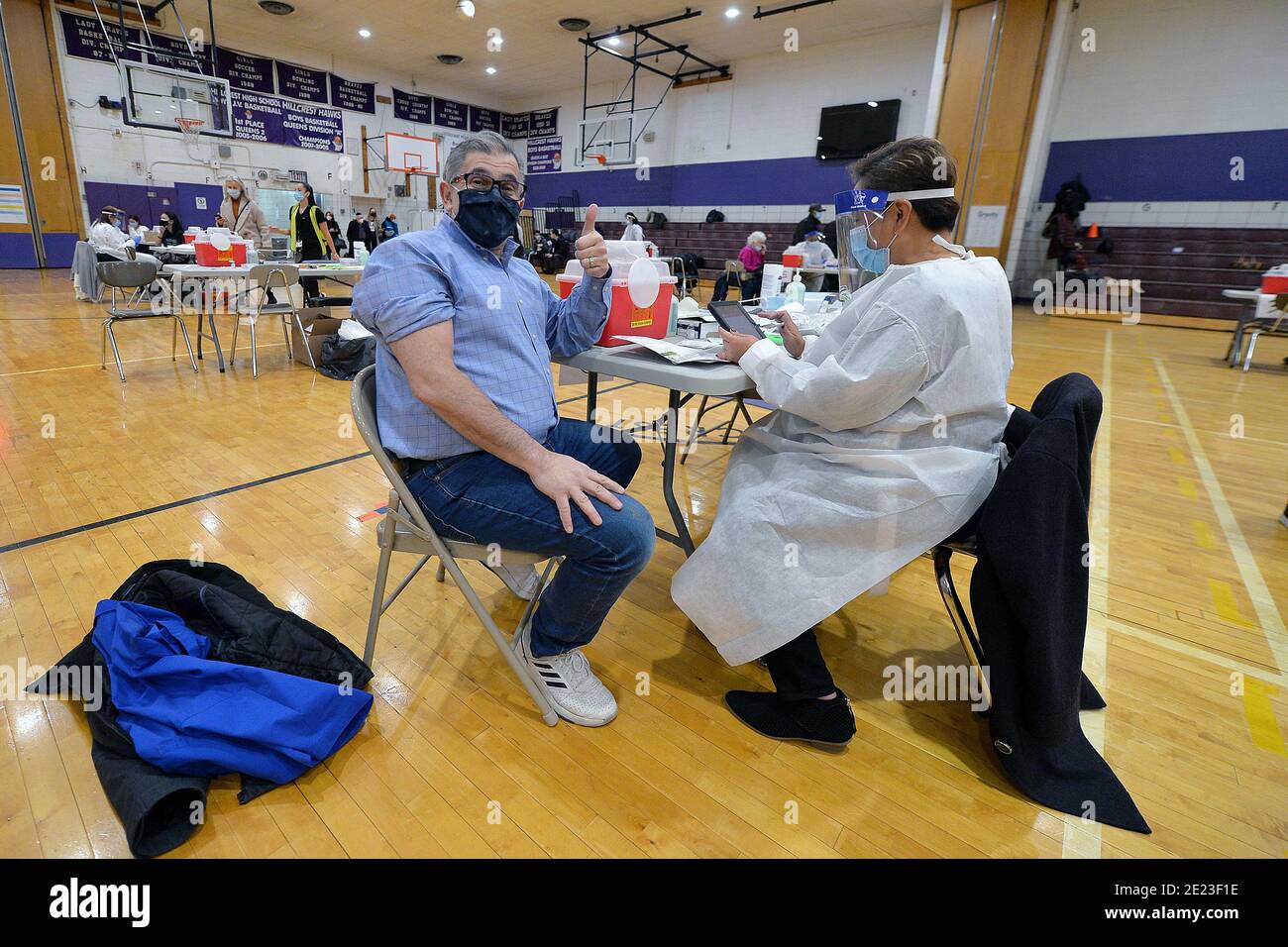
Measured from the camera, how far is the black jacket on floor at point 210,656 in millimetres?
1246

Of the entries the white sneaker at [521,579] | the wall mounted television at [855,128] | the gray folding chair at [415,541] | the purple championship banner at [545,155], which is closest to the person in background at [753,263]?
the wall mounted television at [855,128]

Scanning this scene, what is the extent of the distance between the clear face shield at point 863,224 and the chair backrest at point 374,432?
4.04 ft

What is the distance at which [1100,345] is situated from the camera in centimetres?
743

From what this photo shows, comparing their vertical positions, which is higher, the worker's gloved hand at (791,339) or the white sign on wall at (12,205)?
the white sign on wall at (12,205)

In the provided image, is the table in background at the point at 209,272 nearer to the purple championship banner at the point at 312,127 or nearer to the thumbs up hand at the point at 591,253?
the thumbs up hand at the point at 591,253

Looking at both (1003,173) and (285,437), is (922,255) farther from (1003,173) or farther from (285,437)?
(1003,173)

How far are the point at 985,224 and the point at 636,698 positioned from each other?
34.0 ft

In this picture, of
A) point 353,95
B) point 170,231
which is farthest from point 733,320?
point 353,95

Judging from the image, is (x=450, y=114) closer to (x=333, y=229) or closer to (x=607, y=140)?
(x=607, y=140)

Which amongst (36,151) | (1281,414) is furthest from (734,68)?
(36,151)

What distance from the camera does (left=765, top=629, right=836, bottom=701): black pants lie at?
1.55 metres

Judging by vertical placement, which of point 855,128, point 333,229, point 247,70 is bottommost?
point 333,229

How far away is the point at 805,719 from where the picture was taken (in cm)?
158
